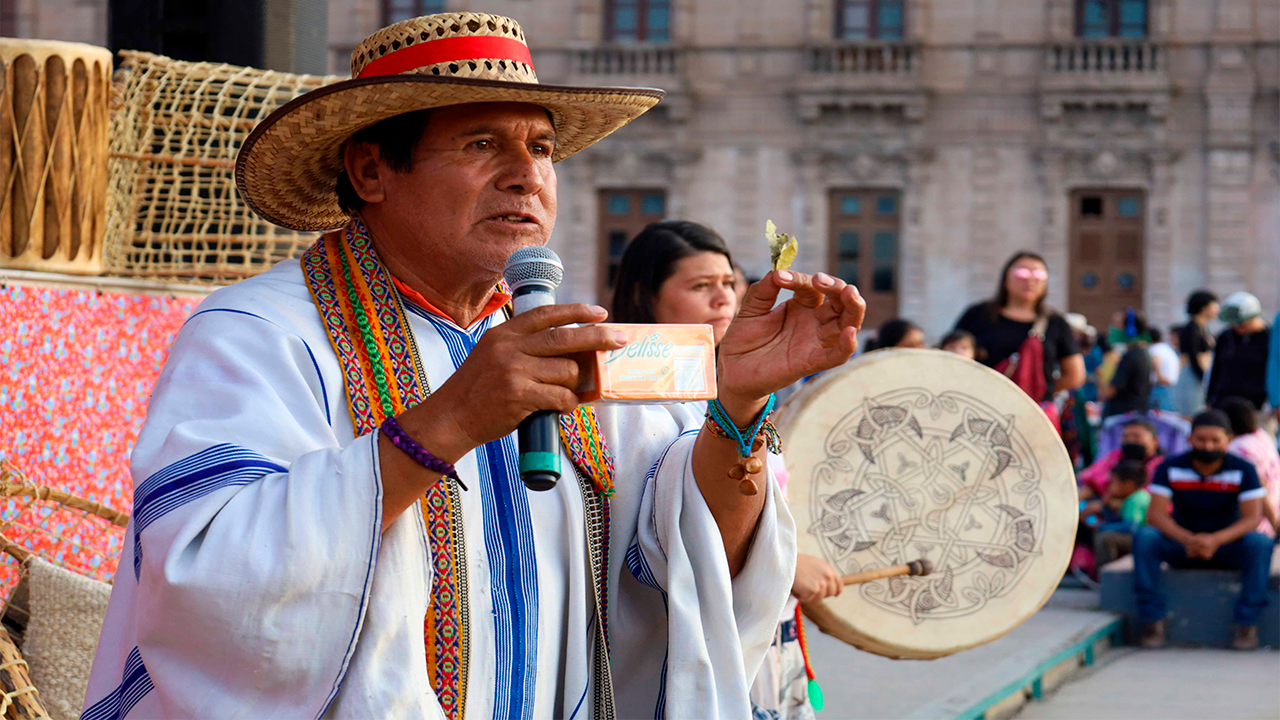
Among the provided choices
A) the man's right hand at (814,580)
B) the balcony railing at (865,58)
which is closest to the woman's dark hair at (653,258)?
the man's right hand at (814,580)

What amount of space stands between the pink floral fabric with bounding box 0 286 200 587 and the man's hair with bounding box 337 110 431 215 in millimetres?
1348

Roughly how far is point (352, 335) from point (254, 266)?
1.83 metres

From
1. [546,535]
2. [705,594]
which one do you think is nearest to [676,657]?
[705,594]

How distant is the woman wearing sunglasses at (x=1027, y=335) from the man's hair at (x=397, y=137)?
4917mm

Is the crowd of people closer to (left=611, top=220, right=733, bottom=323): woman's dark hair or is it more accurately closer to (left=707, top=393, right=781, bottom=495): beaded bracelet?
(left=611, top=220, right=733, bottom=323): woman's dark hair

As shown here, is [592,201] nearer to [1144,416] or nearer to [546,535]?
[1144,416]

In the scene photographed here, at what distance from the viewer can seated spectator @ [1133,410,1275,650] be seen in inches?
271

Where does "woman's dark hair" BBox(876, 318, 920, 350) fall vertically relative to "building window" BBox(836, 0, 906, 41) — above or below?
below

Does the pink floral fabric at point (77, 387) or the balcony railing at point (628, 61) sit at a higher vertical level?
the balcony railing at point (628, 61)

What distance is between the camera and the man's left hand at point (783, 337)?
181 cm

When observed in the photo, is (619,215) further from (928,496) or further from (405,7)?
(928,496)

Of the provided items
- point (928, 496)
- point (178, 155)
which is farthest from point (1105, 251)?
point (178, 155)

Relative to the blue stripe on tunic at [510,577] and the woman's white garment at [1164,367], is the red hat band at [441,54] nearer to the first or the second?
the blue stripe on tunic at [510,577]

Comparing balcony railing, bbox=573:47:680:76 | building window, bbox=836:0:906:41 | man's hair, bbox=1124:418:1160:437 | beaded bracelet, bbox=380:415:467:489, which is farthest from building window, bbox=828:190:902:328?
beaded bracelet, bbox=380:415:467:489
